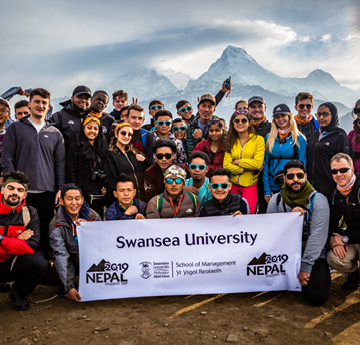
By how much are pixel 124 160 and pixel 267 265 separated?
3439mm

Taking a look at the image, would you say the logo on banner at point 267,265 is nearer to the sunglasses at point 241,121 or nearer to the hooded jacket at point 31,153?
the sunglasses at point 241,121

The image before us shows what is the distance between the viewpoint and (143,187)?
6.34 m

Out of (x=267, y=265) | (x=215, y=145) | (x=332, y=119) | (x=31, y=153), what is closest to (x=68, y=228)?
(x=31, y=153)

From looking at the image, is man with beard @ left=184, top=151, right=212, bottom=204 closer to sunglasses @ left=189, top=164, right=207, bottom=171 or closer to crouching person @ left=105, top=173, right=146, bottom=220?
sunglasses @ left=189, top=164, right=207, bottom=171

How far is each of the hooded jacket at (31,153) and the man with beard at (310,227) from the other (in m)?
4.35

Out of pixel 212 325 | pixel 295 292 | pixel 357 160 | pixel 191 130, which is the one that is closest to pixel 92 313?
pixel 212 325

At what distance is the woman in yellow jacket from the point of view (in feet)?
20.2

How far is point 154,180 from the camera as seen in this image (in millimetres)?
6324

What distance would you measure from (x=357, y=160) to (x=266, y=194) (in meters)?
2.46

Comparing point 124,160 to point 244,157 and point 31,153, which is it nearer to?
point 31,153

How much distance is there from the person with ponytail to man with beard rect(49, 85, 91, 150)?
417 centimetres

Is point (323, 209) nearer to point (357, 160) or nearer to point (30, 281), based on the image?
point (357, 160)

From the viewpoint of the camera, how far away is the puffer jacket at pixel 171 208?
17.3 feet

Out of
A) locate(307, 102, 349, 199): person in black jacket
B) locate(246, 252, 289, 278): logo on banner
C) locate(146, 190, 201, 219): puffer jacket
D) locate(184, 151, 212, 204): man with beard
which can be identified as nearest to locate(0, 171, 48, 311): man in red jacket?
locate(146, 190, 201, 219): puffer jacket
